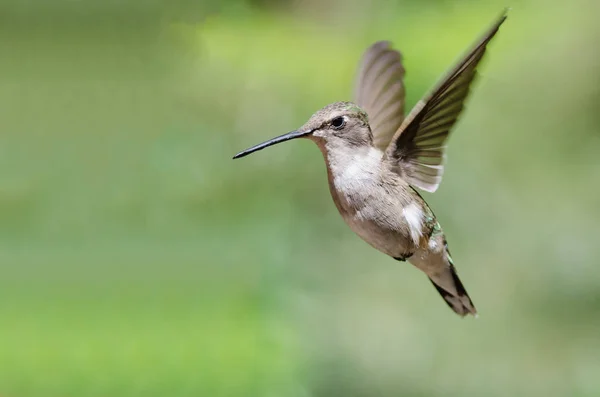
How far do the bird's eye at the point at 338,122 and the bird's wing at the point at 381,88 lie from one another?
0.13 meters

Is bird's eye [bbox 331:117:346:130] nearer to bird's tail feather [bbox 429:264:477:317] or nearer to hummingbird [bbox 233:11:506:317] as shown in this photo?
hummingbird [bbox 233:11:506:317]

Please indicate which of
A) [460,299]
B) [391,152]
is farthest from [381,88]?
[460,299]

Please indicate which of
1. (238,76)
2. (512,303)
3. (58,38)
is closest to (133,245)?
(58,38)

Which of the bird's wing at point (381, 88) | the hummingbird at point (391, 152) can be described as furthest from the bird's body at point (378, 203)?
the bird's wing at point (381, 88)

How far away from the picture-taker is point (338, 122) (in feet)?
2.17

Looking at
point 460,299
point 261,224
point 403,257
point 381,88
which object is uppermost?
point 381,88

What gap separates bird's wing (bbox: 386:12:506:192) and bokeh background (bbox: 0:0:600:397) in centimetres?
151

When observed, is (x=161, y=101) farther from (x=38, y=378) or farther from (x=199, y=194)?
(x=38, y=378)

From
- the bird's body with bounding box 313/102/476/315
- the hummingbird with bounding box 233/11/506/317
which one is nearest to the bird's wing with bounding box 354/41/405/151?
the hummingbird with bounding box 233/11/506/317

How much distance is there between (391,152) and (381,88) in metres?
0.12

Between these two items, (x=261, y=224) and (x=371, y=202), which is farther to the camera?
(x=261, y=224)

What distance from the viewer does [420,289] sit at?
97.8 inches

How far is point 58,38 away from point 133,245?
0.98 m

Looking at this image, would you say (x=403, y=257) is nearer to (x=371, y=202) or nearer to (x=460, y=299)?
(x=371, y=202)
